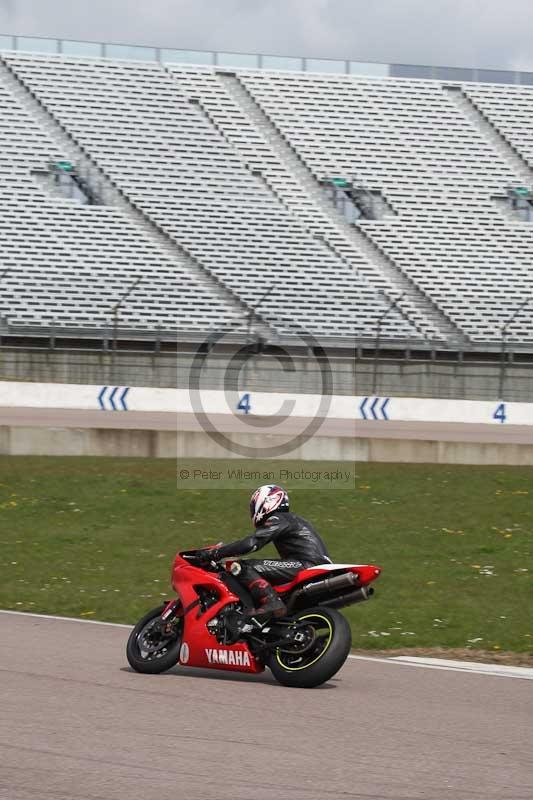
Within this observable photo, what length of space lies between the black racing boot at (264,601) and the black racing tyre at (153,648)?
60cm

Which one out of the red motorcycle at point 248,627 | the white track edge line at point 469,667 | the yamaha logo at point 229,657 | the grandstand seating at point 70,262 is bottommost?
the white track edge line at point 469,667

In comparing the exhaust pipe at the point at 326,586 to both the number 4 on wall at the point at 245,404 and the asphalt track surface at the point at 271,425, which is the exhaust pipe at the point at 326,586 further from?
the number 4 on wall at the point at 245,404

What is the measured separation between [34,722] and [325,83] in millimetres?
42443

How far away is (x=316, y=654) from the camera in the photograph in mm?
7523

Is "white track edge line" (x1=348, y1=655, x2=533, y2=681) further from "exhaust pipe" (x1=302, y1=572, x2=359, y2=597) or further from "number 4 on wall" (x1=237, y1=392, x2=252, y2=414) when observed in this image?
"number 4 on wall" (x1=237, y1=392, x2=252, y2=414)

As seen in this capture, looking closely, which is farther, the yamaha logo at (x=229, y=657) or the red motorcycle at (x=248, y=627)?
the yamaha logo at (x=229, y=657)

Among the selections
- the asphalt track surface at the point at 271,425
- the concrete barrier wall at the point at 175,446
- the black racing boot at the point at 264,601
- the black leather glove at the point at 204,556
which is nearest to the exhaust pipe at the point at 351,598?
the black racing boot at the point at 264,601

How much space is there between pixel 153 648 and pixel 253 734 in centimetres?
203

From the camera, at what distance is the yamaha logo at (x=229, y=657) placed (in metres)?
7.80

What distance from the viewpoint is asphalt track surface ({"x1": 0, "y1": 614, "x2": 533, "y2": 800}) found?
5.17 m

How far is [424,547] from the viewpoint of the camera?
14.1 m

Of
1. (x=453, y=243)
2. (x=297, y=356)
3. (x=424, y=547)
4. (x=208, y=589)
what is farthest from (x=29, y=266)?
(x=208, y=589)

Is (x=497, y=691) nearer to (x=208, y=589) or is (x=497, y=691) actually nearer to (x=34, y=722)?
(x=208, y=589)
